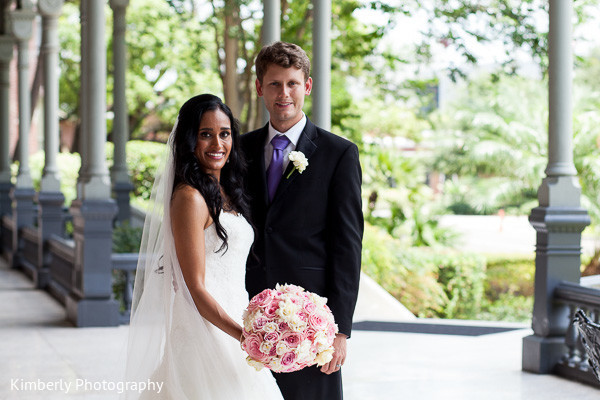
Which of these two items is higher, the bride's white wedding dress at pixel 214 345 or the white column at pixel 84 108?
the white column at pixel 84 108

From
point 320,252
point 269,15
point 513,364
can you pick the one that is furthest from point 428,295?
point 320,252

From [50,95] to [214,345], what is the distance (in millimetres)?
9333

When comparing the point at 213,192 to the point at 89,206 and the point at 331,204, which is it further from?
the point at 89,206

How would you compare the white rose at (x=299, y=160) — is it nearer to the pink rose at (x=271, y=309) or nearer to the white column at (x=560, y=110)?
the pink rose at (x=271, y=309)

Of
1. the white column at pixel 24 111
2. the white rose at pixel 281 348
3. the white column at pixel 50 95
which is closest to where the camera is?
the white rose at pixel 281 348

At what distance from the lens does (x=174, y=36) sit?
72.3 feet

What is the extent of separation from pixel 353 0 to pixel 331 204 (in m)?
11.9

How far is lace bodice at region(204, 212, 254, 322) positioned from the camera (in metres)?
3.16

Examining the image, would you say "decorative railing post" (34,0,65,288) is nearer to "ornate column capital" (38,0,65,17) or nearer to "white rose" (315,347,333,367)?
"ornate column capital" (38,0,65,17)

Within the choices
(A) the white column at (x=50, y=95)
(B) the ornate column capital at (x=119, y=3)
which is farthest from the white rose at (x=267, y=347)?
(B) the ornate column capital at (x=119, y=3)

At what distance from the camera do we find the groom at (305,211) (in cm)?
315

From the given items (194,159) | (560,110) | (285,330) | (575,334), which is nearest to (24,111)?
(560,110)

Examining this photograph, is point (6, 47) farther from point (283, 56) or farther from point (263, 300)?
point (263, 300)

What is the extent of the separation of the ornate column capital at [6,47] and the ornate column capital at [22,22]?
2.07m
